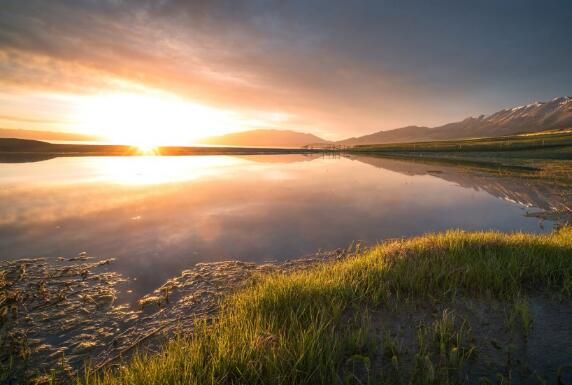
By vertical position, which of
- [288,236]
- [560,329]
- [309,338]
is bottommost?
[288,236]

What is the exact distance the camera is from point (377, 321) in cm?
594

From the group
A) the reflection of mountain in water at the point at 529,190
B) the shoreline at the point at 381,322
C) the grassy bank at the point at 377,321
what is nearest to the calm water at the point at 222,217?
the reflection of mountain in water at the point at 529,190

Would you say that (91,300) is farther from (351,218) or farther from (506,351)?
(351,218)

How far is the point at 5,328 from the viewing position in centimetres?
647

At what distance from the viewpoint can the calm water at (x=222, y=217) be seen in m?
11.7

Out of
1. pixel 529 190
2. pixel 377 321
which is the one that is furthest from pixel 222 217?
pixel 529 190

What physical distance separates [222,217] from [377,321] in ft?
40.8

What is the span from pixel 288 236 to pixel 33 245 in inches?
442

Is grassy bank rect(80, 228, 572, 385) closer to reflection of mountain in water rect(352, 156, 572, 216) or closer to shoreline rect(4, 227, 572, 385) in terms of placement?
shoreline rect(4, 227, 572, 385)

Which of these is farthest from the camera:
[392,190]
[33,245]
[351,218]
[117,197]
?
[392,190]

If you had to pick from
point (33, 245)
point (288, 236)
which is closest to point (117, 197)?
point (33, 245)

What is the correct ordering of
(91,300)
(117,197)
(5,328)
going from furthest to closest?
(117,197)
(91,300)
(5,328)

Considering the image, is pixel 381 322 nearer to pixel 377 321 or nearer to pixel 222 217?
pixel 377 321

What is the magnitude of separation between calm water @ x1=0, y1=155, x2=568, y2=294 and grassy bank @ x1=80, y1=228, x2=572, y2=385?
446cm
